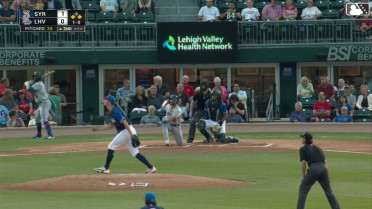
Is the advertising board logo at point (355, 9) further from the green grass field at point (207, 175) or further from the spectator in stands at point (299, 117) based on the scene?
the green grass field at point (207, 175)

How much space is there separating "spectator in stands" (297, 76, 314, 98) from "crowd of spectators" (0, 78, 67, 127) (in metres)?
8.48

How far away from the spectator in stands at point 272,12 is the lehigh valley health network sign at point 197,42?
52.5 inches

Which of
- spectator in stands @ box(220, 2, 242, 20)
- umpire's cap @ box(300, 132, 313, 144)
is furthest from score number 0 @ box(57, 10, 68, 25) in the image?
umpire's cap @ box(300, 132, 313, 144)

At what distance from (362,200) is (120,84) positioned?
2144 centimetres

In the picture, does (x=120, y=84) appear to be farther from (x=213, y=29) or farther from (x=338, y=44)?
(x=338, y=44)

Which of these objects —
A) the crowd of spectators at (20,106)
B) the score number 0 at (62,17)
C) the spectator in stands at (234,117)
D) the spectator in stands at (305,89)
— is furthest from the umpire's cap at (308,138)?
the score number 0 at (62,17)

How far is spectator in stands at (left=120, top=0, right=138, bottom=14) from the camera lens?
3556 cm

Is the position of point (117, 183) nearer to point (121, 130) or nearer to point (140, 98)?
point (121, 130)

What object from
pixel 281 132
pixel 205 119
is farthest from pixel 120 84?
pixel 205 119

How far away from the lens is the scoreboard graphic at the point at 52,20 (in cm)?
3294

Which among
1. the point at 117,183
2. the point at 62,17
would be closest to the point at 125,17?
the point at 62,17

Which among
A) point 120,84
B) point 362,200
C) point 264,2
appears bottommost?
Answer: point 362,200

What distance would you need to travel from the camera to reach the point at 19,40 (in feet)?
112

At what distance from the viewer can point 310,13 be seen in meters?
34.3
